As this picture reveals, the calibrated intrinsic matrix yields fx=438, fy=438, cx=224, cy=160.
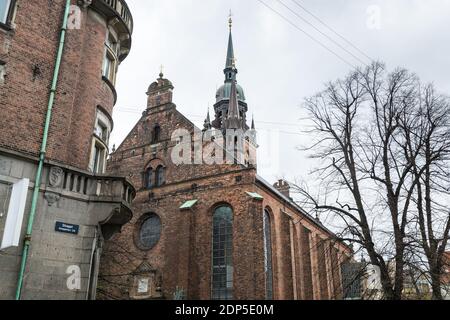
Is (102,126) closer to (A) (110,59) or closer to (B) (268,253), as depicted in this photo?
(A) (110,59)

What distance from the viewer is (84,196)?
11.5 m

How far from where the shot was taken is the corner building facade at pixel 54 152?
10157mm

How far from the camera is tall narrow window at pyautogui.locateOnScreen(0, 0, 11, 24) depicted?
11.6 m

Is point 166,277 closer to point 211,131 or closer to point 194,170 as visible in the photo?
point 194,170

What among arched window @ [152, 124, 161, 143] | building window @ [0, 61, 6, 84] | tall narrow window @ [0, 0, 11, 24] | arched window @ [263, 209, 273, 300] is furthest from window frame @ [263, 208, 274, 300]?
tall narrow window @ [0, 0, 11, 24]

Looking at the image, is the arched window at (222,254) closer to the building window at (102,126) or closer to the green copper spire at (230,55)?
the building window at (102,126)

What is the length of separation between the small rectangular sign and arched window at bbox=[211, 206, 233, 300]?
1328 centimetres

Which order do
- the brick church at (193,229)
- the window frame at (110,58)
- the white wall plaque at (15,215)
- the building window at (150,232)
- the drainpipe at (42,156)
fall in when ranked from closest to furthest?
the white wall plaque at (15,215) < the drainpipe at (42,156) < the window frame at (110,58) < the brick church at (193,229) < the building window at (150,232)

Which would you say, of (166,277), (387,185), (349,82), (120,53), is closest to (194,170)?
(166,277)

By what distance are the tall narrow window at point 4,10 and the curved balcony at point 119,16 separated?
9.07 feet

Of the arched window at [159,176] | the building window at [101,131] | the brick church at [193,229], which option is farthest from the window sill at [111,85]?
the arched window at [159,176]

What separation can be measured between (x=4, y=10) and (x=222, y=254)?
1630 centimetres

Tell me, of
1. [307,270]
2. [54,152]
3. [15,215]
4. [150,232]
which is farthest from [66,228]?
[307,270]

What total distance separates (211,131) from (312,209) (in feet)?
44.8
